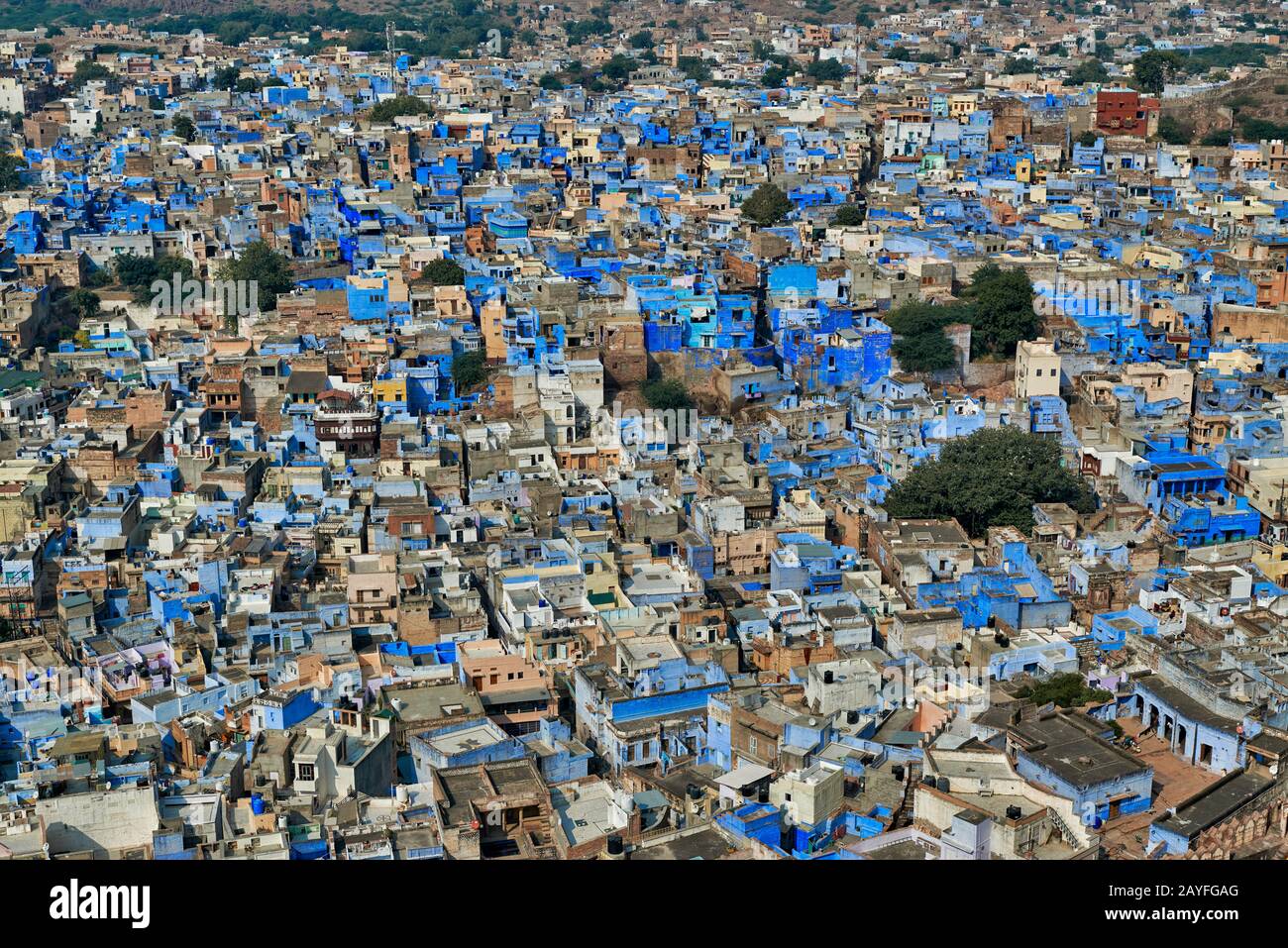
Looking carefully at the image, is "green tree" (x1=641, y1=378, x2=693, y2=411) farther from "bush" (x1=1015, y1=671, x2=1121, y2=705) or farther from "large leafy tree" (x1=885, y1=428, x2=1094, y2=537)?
"bush" (x1=1015, y1=671, x2=1121, y2=705)

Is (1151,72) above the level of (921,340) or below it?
above

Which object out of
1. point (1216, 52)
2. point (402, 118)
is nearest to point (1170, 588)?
point (402, 118)

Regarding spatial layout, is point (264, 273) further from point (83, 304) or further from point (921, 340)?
point (921, 340)

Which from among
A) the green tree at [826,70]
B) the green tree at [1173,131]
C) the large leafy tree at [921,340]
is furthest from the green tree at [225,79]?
the large leafy tree at [921,340]

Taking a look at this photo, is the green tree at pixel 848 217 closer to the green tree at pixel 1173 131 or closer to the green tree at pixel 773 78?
the green tree at pixel 1173 131

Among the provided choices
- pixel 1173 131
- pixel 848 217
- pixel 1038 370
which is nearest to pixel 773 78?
pixel 1173 131
